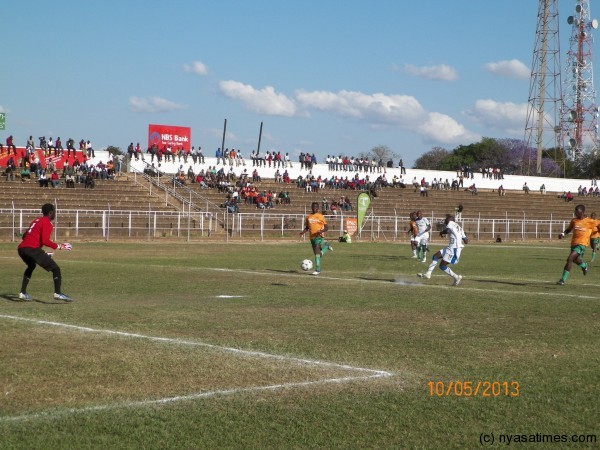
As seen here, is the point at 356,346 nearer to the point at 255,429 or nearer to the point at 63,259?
the point at 255,429

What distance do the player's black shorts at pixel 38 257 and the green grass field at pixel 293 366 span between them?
0.68 meters

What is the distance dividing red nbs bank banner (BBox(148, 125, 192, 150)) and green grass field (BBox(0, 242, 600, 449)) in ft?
188

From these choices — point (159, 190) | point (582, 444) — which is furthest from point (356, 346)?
point (159, 190)

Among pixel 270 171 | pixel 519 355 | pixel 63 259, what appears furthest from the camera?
pixel 270 171

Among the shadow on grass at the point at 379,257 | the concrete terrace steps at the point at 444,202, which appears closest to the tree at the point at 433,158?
the concrete terrace steps at the point at 444,202

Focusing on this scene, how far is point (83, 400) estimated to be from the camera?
8180 mm

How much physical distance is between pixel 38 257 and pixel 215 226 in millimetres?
35950

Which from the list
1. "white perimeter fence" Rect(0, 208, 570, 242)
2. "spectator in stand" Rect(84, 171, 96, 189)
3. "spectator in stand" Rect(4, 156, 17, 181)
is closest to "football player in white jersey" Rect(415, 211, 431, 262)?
"white perimeter fence" Rect(0, 208, 570, 242)

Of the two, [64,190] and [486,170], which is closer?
[64,190]

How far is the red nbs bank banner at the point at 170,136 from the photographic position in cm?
7562

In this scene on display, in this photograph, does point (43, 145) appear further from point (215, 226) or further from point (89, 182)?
point (215, 226)

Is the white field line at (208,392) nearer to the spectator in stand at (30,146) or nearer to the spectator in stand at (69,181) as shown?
the spectator in stand at (69,181)

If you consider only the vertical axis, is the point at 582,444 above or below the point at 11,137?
below

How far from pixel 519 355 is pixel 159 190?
48606mm
